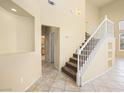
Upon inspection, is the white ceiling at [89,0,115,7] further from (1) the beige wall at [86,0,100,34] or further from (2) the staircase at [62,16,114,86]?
(2) the staircase at [62,16,114,86]

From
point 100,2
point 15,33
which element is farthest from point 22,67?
point 100,2

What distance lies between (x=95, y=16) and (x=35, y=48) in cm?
834

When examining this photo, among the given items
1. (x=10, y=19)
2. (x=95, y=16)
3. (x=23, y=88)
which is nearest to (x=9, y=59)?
(x=23, y=88)

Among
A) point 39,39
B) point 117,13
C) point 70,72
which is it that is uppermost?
point 117,13

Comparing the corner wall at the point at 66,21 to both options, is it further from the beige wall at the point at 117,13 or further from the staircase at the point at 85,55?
the beige wall at the point at 117,13

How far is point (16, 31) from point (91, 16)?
789 cm

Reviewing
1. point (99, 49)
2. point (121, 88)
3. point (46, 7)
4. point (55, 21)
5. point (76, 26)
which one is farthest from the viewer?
point (76, 26)

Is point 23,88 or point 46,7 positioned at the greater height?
point 46,7

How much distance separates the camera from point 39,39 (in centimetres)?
549


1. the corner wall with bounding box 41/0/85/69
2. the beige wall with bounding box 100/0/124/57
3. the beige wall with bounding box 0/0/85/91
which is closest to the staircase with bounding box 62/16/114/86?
the corner wall with bounding box 41/0/85/69

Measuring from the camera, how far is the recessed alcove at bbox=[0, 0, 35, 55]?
4262mm

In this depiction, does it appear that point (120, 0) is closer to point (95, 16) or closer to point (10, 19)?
point (95, 16)

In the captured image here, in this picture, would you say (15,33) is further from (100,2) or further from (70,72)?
(100,2)

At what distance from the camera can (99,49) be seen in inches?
227
